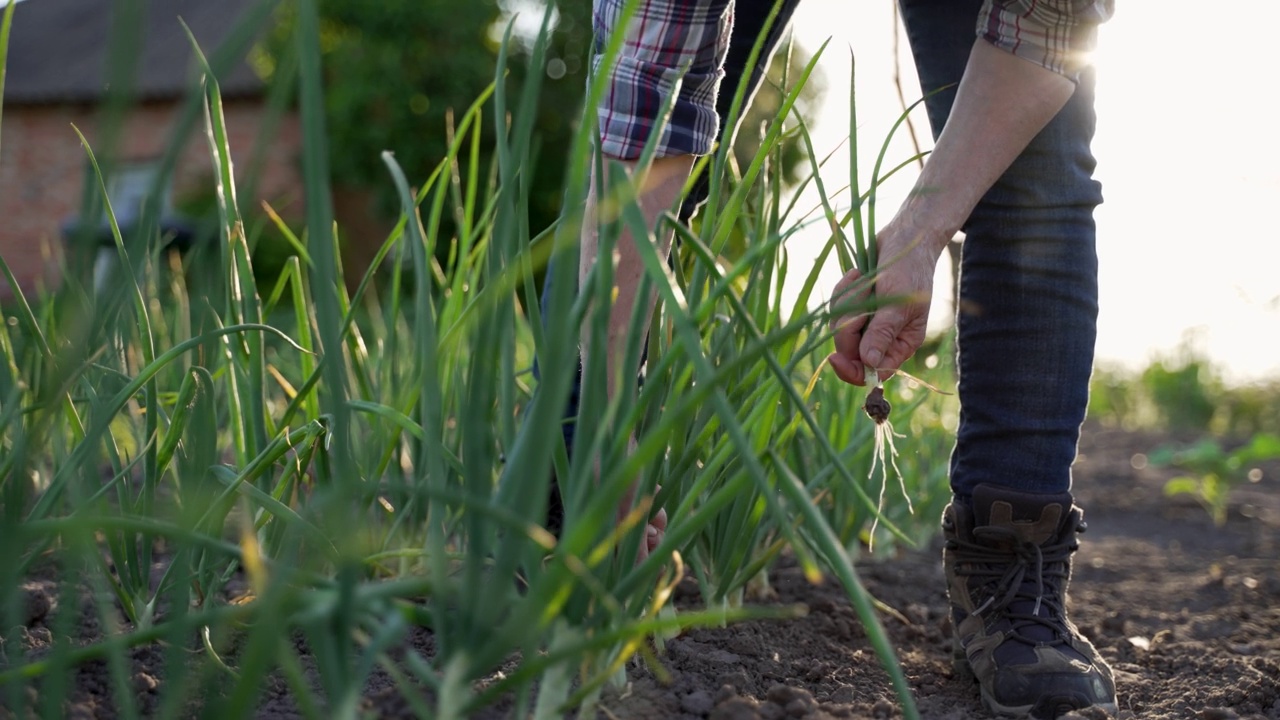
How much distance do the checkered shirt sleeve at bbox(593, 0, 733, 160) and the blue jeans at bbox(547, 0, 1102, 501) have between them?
0.16 m

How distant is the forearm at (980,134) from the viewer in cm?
94

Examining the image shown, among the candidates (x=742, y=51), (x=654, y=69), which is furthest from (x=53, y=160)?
(x=654, y=69)

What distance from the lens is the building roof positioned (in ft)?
37.9

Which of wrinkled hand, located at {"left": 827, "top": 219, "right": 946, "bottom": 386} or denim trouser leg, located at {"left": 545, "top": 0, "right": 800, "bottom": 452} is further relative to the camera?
denim trouser leg, located at {"left": 545, "top": 0, "right": 800, "bottom": 452}

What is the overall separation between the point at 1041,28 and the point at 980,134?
0.40ft

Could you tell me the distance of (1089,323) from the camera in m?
1.15

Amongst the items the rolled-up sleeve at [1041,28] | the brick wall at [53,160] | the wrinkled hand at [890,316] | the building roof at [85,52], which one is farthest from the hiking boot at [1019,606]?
the building roof at [85,52]

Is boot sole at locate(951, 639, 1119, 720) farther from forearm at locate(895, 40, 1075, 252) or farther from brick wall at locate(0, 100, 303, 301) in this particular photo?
brick wall at locate(0, 100, 303, 301)

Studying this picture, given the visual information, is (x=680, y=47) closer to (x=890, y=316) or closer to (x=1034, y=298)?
(x=890, y=316)

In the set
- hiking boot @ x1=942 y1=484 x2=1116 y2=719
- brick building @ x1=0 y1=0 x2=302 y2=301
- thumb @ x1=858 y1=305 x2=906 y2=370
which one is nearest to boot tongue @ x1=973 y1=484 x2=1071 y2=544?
hiking boot @ x1=942 y1=484 x2=1116 y2=719

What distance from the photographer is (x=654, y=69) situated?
0.99m

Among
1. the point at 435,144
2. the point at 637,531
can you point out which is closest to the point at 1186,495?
the point at 637,531

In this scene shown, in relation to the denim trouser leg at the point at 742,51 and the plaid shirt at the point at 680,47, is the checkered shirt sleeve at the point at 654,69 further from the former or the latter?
the denim trouser leg at the point at 742,51

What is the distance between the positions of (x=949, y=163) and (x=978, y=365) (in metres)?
0.32
